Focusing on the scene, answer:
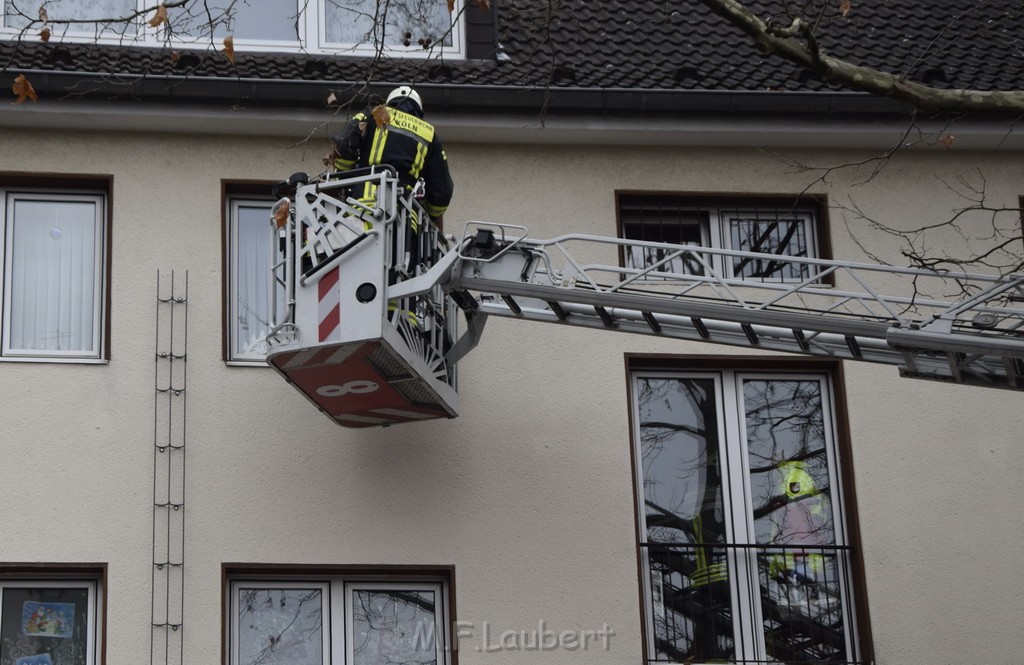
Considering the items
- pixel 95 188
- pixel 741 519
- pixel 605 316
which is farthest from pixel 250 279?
pixel 741 519

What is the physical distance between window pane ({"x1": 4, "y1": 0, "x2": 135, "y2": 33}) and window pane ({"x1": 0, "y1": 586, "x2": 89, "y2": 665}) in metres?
4.52

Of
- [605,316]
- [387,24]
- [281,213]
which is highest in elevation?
[387,24]

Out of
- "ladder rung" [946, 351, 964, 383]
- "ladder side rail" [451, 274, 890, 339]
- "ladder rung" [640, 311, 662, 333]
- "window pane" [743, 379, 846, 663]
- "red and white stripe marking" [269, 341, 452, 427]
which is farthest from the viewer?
"window pane" [743, 379, 846, 663]

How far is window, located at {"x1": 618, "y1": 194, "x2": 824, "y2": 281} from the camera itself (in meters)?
14.4

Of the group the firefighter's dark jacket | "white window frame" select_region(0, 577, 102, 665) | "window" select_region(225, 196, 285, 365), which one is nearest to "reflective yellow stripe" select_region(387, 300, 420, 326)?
the firefighter's dark jacket

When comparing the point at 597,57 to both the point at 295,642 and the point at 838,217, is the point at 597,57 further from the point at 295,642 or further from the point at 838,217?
the point at 295,642

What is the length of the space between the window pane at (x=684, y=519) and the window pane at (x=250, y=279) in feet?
9.29

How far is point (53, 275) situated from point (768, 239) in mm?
5421

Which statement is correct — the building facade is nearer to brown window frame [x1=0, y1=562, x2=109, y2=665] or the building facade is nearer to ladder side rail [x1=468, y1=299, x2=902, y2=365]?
brown window frame [x1=0, y1=562, x2=109, y2=665]

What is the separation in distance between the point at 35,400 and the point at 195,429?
111cm

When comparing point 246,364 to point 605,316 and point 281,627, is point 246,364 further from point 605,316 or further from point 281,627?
point 605,316

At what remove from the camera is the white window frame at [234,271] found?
13383mm

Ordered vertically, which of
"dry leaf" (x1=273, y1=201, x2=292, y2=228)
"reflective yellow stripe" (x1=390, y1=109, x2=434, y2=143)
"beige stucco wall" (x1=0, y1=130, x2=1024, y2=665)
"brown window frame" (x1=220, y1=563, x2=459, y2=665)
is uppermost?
"reflective yellow stripe" (x1=390, y1=109, x2=434, y2=143)

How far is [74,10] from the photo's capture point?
1487cm
